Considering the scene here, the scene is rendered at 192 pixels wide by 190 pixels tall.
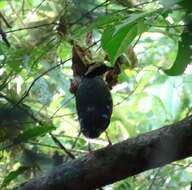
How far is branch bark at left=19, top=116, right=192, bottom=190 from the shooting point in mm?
973

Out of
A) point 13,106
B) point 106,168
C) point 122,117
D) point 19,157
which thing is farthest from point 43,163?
point 106,168

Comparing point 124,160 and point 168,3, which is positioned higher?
point 168,3

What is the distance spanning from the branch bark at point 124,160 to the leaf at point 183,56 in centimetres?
14

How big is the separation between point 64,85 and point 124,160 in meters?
0.49

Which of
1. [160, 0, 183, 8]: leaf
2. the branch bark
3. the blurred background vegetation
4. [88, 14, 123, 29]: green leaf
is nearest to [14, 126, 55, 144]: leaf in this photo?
the blurred background vegetation

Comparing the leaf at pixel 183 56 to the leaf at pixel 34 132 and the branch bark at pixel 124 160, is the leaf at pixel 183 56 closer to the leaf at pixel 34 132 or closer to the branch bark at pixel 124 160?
the branch bark at pixel 124 160

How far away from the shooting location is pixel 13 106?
1.30 m

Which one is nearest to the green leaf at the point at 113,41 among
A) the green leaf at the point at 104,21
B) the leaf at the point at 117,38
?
the leaf at the point at 117,38

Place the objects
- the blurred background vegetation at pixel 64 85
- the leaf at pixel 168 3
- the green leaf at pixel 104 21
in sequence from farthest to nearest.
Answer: the blurred background vegetation at pixel 64 85
the green leaf at pixel 104 21
the leaf at pixel 168 3

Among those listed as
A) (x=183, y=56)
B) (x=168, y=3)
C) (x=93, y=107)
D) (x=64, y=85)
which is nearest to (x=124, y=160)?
(x=93, y=107)

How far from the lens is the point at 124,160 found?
1.00m

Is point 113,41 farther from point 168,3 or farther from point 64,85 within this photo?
point 64,85

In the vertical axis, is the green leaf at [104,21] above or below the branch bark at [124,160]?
above

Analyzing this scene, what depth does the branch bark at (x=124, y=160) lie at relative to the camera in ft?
3.19
